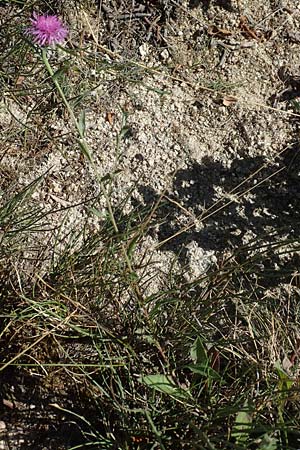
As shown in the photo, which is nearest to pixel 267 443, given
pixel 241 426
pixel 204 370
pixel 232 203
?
pixel 241 426

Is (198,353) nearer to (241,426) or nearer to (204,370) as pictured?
(204,370)

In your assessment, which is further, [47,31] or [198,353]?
[198,353]

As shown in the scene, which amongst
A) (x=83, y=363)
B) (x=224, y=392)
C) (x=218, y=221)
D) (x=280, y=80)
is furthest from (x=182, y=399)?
(x=280, y=80)

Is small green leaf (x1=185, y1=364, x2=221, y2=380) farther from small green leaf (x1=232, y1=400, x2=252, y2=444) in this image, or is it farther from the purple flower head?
the purple flower head

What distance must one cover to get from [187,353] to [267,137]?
1.04 m

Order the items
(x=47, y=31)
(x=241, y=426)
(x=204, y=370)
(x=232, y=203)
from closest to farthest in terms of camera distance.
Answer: (x=47, y=31) < (x=241, y=426) < (x=204, y=370) < (x=232, y=203)

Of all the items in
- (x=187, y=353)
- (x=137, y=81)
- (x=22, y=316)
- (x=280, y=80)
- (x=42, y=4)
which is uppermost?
(x=42, y=4)

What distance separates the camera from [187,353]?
6.43ft

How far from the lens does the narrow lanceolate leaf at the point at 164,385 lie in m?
1.80

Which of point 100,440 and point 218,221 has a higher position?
point 218,221

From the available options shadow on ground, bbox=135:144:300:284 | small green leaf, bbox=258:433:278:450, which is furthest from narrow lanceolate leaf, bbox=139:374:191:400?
shadow on ground, bbox=135:144:300:284

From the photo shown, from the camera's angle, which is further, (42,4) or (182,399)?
(42,4)

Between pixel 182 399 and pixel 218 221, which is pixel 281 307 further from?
pixel 182 399

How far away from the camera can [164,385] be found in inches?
72.2
